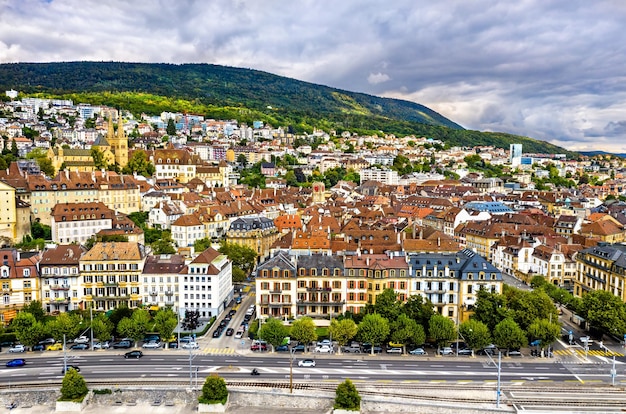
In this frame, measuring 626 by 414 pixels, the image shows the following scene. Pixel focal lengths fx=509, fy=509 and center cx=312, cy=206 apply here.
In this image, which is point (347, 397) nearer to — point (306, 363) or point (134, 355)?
point (306, 363)

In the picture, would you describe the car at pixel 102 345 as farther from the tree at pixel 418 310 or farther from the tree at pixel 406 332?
the tree at pixel 418 310

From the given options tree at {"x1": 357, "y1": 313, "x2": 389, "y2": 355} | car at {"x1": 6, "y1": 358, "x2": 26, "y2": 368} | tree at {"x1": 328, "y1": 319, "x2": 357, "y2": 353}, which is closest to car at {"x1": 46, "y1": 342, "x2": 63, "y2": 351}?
car at {"x1": 6, "y1": 358, "x2": 26, "y2": 368}

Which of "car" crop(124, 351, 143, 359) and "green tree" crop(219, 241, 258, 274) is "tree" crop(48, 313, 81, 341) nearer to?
"car" crop(124, 351, 143, 359)

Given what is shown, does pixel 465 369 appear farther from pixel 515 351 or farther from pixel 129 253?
pixel 129 253

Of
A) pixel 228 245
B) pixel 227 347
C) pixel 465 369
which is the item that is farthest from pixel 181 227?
pixel 465 369

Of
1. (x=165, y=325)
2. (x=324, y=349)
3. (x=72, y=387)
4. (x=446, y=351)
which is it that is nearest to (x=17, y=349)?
(x=72, y=387)

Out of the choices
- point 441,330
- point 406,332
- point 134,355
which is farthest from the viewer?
point 441,330

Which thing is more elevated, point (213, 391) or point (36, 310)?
point (36, 310)
